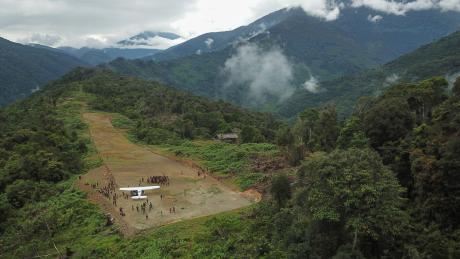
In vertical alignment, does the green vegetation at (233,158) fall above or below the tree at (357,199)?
below

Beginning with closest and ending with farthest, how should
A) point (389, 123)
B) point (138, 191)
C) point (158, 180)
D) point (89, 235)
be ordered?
1. point (89, 235)
2. point (389, 123)
3. point (138, 191)
4. point (158, 180)

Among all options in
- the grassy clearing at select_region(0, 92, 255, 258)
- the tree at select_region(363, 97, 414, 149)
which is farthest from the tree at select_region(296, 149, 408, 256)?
the tree at select_region(363, 97, 414, 149)

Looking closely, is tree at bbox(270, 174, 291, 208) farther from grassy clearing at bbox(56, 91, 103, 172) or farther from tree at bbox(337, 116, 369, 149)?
grassy clearing at bbox(56, 91, 103, 172)

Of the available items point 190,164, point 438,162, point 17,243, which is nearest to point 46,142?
point 190,164

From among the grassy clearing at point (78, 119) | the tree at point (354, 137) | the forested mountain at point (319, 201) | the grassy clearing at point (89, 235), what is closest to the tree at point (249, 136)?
the forested mountain at point (319, 201)

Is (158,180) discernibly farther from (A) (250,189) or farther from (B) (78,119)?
A: (B) (78,119)

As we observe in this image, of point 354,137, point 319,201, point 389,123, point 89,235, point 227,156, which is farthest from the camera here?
point 227,156

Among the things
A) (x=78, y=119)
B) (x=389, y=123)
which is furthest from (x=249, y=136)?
(x=78, y=119)

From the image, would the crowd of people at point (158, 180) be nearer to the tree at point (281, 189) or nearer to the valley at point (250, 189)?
the valley at point (250, 189)

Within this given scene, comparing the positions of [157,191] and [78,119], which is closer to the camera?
[157,191]
